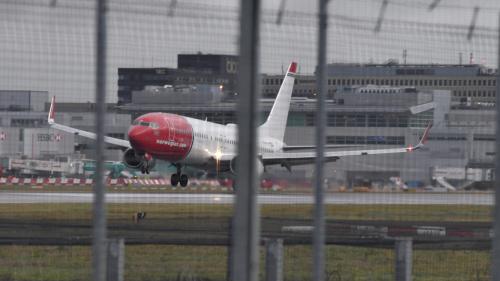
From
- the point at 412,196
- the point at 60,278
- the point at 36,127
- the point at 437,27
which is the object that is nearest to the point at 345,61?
the point at 437,27

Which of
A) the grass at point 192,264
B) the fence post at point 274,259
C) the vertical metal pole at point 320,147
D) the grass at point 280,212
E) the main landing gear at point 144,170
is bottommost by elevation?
the grass at point 192,264

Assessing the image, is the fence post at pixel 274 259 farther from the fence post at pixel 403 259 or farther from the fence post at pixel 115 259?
the fence post at pixel 115 259

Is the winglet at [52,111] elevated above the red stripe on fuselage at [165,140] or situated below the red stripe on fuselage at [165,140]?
above

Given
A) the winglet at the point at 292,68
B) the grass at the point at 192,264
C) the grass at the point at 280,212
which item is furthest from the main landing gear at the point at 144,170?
the winglet at the point at 292,68

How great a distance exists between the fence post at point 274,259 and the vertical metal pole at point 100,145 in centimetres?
356

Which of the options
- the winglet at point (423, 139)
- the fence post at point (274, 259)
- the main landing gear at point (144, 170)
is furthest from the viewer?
the main landing gear at point (144, 170)

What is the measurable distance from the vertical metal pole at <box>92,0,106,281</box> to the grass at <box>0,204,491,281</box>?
108 inches

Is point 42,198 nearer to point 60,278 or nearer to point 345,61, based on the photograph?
point 60,278

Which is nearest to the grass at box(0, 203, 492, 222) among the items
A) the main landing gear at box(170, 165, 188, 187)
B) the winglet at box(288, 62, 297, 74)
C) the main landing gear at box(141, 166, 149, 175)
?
the winglet at box(288, 62, 297, 74)

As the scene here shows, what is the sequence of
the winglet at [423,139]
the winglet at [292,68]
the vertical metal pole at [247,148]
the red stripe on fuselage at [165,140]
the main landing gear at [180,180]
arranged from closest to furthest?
the vertical metal pole at [247,148]
the winglet at [292,68]
the winglet at [423,139]
the main landing gear at [180,180]
the red stripe on fuselage at [165,140]

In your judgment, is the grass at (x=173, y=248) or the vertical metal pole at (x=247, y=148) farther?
the grass at (x=173, y=248)

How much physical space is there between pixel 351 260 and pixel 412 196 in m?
2.74

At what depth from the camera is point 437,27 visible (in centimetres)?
884

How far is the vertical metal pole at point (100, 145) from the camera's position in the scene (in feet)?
22.4
